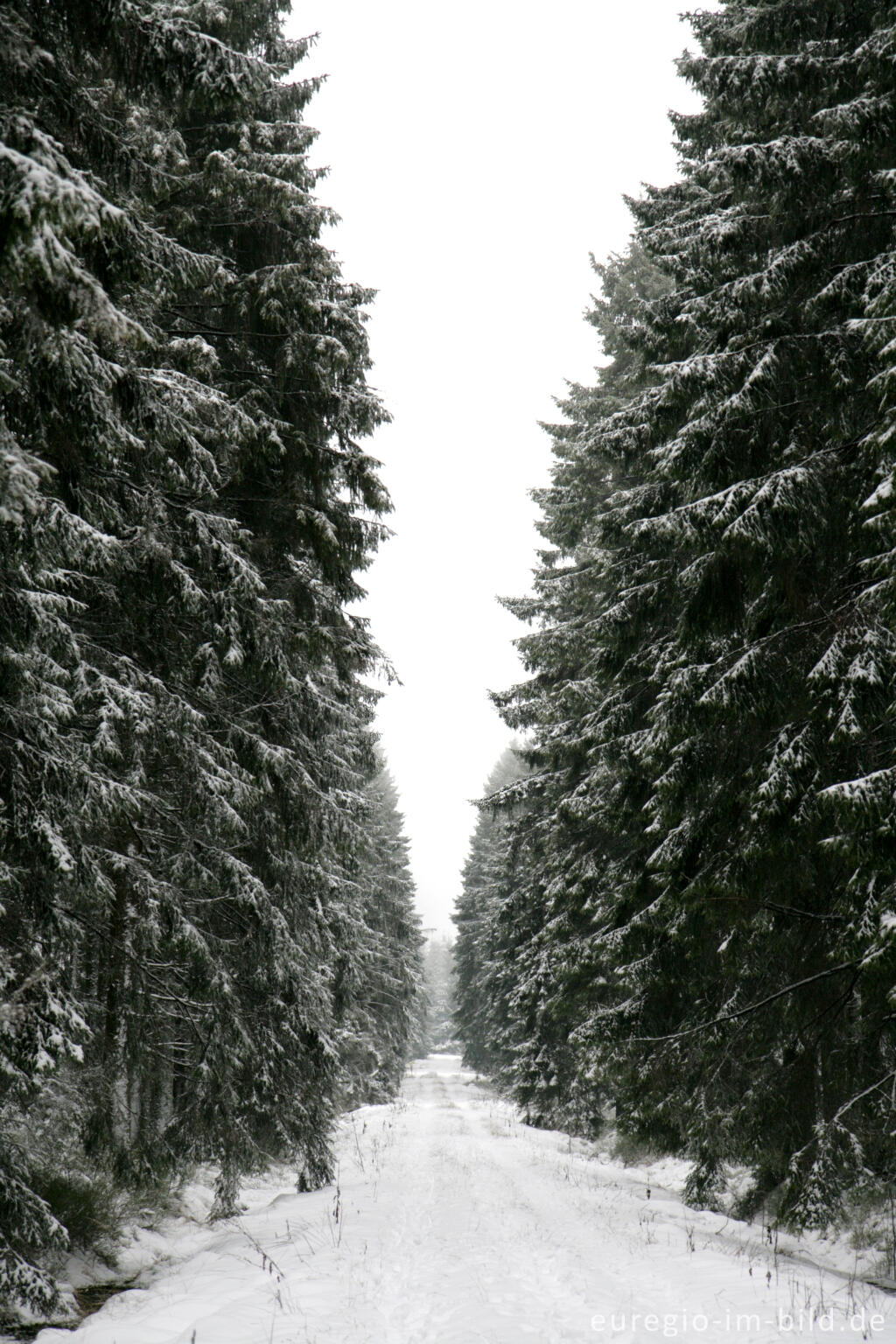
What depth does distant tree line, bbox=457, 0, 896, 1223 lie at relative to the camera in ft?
20.2

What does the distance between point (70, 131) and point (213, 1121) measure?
30.7ft

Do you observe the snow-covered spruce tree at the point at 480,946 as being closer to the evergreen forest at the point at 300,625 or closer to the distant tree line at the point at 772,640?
the evergreen forest at the point at 300,625

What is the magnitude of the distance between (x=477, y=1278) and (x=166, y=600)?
6.73m

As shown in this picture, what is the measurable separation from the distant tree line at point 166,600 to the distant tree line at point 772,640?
14.2 feet

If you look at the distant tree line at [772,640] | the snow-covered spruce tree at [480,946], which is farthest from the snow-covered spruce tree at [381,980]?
the distant tree line at [772,640]

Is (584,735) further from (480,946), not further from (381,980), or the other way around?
(480,946)

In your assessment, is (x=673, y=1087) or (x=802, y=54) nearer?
(x=802, y=54)

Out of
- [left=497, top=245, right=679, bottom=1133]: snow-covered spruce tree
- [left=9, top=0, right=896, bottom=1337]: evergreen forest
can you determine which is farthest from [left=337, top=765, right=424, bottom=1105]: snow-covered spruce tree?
[left=9, top=0, right=896, bottom=1337]: evergreen forest

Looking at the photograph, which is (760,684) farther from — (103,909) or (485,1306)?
(103,909)

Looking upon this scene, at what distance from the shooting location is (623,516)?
438 inches

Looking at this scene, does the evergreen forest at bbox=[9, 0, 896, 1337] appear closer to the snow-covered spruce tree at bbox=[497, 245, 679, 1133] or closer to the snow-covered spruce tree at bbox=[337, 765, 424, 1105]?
the snow-covered spruce tree at bbox=[497, 245, 679, 1133]

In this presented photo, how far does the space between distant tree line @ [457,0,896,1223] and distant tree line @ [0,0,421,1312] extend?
434cm

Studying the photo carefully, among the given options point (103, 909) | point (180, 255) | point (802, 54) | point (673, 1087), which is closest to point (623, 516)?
point (802, 54)

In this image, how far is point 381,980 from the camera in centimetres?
2639
